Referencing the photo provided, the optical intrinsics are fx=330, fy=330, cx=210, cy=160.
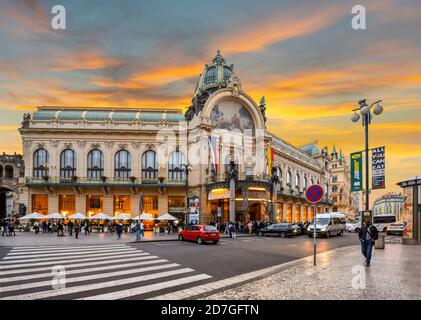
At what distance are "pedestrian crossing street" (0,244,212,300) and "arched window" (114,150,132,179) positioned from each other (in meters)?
37.1

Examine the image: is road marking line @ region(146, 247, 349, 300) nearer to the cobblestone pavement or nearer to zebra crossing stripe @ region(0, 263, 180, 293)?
the cobblestone pavement

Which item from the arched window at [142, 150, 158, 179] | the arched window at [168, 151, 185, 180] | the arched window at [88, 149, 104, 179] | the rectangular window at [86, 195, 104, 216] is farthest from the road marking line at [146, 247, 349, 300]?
the arched window at [88, 149, 104, 179]

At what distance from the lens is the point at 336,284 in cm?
912

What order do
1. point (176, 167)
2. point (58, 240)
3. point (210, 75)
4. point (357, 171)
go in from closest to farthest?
1. point (357, 171)
2. point (58, 240)
3. point (176, 167)
4. point (210, 75)

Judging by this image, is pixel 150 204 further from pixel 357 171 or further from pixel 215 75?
pixel 357 171

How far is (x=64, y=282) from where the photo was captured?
10031 millimetres

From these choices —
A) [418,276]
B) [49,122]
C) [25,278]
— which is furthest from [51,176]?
[418,276]

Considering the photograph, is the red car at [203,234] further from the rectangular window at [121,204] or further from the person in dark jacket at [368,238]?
the rectangular window at [121,204]

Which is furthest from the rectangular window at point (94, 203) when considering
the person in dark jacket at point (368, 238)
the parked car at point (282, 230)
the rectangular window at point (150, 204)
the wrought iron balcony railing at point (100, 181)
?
the person in dark jacket at point (368, 238)

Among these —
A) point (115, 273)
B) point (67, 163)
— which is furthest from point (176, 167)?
point (115, 273)

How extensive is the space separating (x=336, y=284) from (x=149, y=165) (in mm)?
46039

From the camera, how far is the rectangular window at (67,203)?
165 feet

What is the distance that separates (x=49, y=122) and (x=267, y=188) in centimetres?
3462
